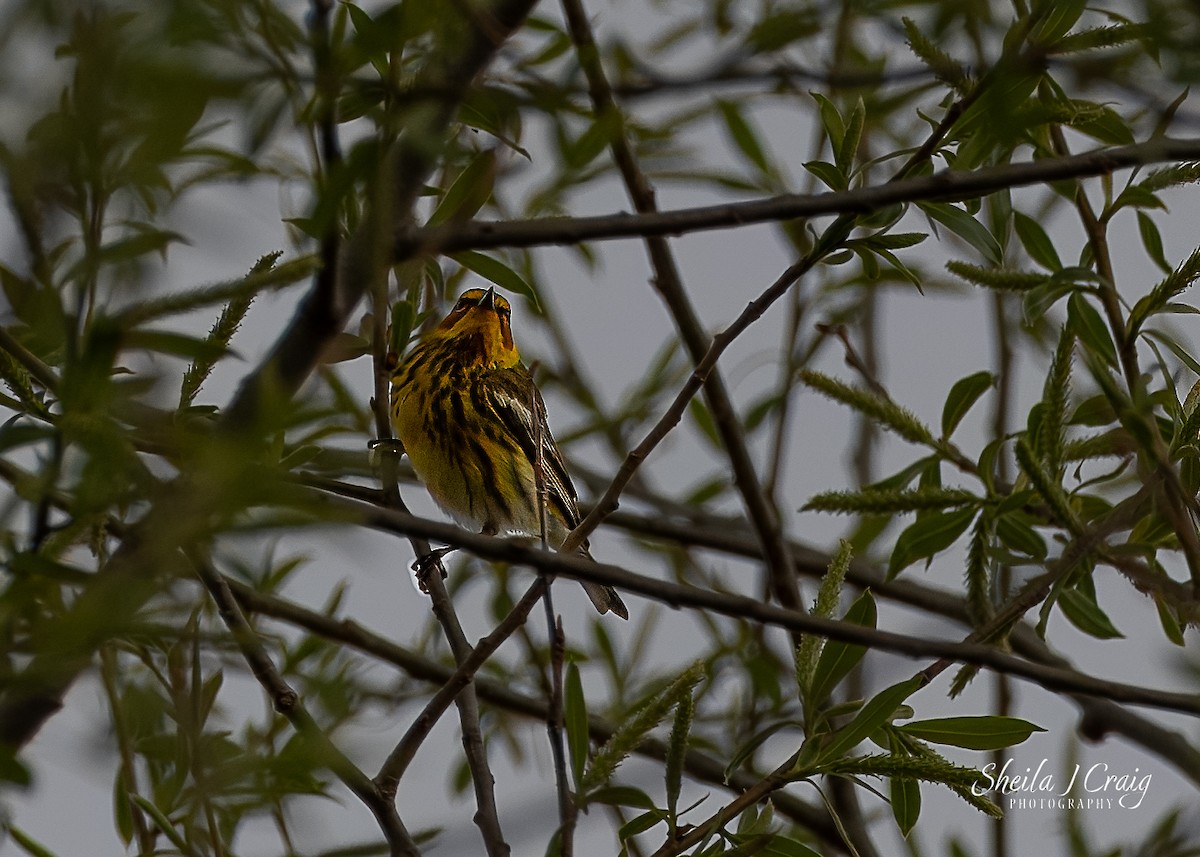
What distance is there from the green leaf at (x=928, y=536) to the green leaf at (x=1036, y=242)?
1.70 feet

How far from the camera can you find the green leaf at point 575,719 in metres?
2.41

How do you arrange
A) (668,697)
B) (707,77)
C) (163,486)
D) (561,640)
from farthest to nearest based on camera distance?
(561,640)
(668,697)
(707,77)
(163,486)

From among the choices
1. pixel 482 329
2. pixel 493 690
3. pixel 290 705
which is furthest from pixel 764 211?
pixel 482 329

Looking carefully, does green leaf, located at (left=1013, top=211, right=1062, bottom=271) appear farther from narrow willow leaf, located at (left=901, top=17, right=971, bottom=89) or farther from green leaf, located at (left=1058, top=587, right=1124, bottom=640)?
narrow willow leaf, located at (left=901, top=17, right=971, bottom=89)

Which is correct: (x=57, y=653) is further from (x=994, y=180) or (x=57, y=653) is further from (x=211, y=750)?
(x=994, y=180)

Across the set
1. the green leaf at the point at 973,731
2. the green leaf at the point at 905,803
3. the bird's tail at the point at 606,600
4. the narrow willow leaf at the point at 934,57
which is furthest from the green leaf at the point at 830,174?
the bird's tail at the point at 606,600

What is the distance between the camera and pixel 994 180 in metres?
1.57

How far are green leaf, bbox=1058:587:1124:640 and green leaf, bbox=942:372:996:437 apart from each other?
16.4 inches

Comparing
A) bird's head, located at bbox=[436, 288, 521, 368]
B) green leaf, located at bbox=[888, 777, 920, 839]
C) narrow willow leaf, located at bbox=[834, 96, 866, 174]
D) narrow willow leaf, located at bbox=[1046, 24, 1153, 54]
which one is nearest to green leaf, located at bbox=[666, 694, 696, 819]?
green leaf, located at bbox=[888, 777, 920, 839]

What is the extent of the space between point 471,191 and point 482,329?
127 inches

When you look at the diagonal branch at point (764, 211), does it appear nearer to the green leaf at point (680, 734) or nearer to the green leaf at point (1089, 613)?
the green leaf at point (680, 734)

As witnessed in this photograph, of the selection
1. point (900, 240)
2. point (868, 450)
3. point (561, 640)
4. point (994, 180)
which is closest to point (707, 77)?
point (994, 180)

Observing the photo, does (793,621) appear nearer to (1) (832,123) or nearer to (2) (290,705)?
(2) (290,705)

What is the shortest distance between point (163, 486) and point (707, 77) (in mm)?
680
